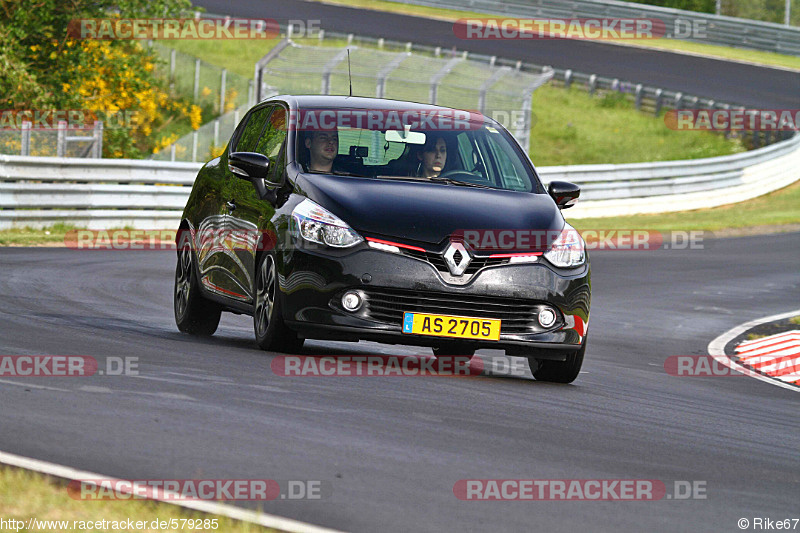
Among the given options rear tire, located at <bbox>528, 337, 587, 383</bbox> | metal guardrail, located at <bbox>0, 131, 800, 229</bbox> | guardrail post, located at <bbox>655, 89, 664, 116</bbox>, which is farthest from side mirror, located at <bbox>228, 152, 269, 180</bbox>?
guardrail post, located at <bbox>655, 89, 664, 116</bbox>

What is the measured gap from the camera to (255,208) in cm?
918

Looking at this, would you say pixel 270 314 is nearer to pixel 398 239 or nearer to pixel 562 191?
pixel 398 239

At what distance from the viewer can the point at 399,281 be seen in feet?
26.6

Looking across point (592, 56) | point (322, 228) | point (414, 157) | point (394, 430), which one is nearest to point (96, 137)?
point (414, 157)

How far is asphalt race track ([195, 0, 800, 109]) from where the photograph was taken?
4447cm

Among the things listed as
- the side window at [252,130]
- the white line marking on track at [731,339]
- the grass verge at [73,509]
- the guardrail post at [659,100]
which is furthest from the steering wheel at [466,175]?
the guardrail post at [659,100]

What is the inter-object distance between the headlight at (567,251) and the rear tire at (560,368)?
0.53m

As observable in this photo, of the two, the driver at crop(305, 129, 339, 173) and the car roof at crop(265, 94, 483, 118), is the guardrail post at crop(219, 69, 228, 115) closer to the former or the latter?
the car roof at crop(265, 94, 483, 118)

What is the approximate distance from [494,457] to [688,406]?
3.06m

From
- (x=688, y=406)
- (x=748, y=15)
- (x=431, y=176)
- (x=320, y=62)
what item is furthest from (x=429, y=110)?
(x=748, y=15)

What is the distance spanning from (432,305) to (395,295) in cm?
23

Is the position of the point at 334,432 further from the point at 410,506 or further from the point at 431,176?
the point at 431,176

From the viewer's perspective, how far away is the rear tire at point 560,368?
885 cm

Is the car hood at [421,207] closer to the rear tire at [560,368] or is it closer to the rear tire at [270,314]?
the rear tire at [270,314]
